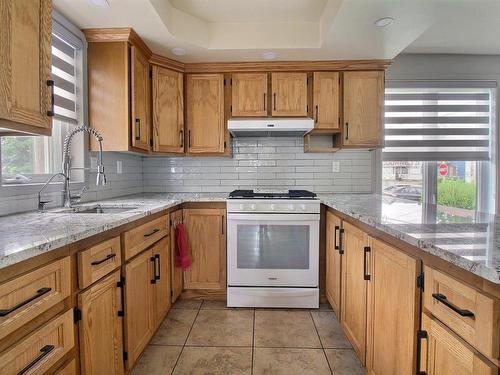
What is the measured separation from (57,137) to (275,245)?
1.83 m

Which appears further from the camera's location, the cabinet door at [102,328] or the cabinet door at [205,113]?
the cabinet door at [205,113]

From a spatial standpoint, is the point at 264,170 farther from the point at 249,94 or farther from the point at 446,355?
the point at 446,355

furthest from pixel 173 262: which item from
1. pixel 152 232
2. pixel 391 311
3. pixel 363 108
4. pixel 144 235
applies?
pixel 363 108

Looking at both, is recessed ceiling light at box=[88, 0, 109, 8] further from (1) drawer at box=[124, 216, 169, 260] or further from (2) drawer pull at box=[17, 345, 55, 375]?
(2) drawer pull at box=[17, 345, 55, 375]

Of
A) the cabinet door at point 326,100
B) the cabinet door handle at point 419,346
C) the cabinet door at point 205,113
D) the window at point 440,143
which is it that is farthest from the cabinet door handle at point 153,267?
the window at point 440,143

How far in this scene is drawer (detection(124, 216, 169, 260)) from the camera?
1.51 m

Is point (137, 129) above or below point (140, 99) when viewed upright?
below

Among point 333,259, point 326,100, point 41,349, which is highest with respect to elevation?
point 326,100

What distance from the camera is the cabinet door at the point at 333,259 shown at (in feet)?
6.78

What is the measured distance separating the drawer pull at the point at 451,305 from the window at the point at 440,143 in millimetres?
2401

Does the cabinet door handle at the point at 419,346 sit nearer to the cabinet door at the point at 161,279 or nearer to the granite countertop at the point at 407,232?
the granite countertop at the point at 407,232

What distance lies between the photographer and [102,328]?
1244mm

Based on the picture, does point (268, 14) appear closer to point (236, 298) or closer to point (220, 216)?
point (220, 216)

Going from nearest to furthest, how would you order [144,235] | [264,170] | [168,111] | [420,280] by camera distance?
1. [420,280]
2. [144,235]
3. [168,111]
4. [264,170]
